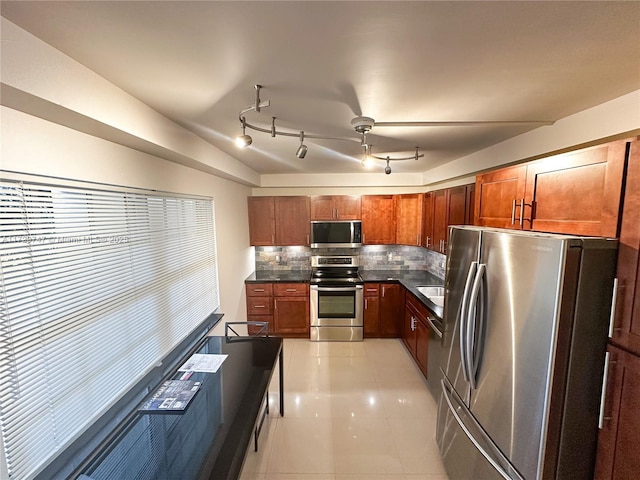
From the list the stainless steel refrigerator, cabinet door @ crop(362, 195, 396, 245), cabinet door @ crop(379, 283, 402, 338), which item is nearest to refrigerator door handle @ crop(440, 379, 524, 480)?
the stainless steel refrigerator

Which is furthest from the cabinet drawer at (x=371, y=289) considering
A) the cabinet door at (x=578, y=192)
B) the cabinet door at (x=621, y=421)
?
the cabinet door at (x=621, y=421)

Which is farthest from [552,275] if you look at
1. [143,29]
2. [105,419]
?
[105,419]

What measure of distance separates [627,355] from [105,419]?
2457mm

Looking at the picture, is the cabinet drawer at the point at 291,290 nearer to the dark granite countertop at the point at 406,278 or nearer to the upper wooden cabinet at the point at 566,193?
the dark granite countertop at the point at 406,278

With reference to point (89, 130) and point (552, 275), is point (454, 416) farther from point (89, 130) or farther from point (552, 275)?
point (89, 130)

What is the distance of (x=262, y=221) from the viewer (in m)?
4.33

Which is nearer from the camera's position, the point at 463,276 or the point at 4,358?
the point at 4,358

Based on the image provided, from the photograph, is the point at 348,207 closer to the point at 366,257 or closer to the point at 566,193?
the point at 366,257

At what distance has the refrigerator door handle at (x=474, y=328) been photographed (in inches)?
62.7

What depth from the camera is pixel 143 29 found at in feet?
3.04

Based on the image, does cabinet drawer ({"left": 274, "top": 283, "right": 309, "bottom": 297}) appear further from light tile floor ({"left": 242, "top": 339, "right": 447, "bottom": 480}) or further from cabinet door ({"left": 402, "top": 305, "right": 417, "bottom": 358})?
cabinet door ({"left": 402, "top": 305, "right": 417, "bottom": 358})

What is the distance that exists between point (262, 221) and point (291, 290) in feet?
3.79

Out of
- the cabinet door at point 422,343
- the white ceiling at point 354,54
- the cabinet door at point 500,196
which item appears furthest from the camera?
the cabinet door at point 422,343

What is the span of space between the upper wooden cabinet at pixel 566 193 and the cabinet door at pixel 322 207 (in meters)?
2.46
